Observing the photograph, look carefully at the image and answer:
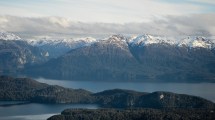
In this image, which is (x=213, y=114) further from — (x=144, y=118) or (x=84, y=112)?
(x=84, y=112)

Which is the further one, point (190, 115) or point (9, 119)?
point (9, 119)

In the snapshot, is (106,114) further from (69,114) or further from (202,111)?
(202,111)

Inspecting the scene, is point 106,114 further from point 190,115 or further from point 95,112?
point 190,115

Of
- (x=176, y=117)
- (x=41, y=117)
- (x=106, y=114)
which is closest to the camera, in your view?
(x=176, y=117)

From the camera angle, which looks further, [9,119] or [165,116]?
[9,119]

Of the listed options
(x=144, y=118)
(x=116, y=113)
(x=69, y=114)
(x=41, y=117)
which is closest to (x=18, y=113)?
(x=41, y=117)

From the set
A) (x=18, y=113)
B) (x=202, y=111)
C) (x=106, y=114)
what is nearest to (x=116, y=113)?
(x=106, y=114)

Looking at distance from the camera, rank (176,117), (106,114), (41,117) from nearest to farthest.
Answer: (176,117)
(106,114)
(41,117)
